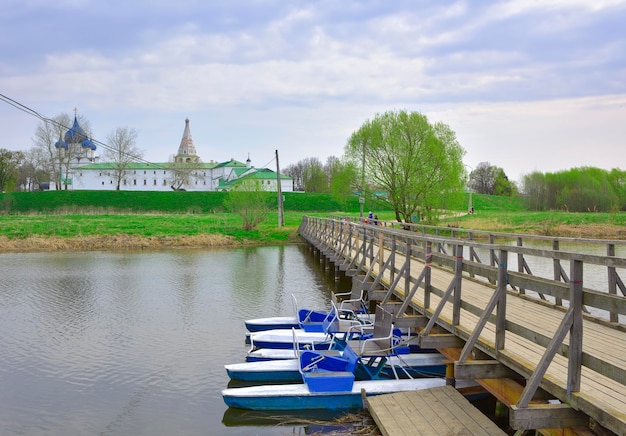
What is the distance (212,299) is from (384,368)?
10.0 metres

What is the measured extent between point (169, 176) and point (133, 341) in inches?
4122

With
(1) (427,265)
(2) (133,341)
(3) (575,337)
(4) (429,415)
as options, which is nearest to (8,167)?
(2) (133,341)

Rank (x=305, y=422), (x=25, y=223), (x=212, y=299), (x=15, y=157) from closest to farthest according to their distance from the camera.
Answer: (x=305, y=422)
(x=212, y=299)
(x=25, y=223)
(x=15, y=157)

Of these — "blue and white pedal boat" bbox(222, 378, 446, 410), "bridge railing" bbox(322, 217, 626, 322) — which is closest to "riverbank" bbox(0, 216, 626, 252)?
"bridge railing" bbox(322, 217, 626, 322)

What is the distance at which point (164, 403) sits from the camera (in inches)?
385

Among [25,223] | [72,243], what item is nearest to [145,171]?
[25,223]

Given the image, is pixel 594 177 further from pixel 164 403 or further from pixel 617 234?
pixel 164 403

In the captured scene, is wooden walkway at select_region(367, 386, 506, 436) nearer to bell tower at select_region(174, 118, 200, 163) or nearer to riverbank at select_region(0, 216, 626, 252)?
riverbank at select_region(0, 216, 626, 252)

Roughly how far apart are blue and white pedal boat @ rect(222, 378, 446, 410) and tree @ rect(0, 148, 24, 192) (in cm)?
8985

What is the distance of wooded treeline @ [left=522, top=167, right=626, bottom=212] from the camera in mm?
67750

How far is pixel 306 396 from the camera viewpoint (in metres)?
8.80

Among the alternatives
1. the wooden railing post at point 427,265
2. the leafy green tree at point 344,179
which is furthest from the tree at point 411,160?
the wooden railing post at point 427,265

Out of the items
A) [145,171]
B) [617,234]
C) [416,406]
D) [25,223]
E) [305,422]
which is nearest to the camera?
[416,406]

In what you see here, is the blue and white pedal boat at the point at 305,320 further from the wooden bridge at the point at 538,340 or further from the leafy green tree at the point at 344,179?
the leafy green tree at the point at 344,179
